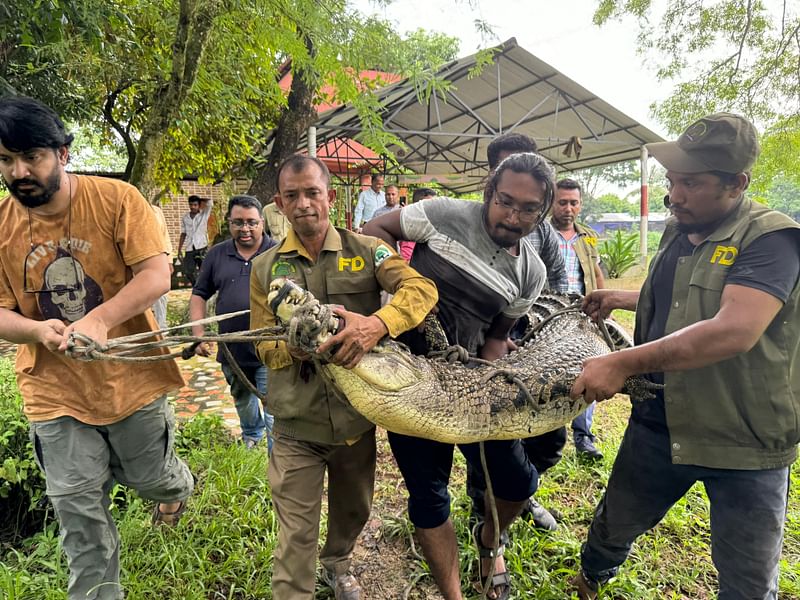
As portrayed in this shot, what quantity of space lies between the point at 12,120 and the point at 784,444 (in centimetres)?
265

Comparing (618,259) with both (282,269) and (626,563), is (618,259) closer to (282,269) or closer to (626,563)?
(626,563)

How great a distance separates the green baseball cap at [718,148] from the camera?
1.50m

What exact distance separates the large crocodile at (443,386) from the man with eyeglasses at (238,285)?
6.12 feet

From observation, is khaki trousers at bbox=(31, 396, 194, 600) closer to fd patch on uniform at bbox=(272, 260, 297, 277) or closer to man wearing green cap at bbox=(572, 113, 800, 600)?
fd patch on uniform at bbox=(272, 260, 297, 277)

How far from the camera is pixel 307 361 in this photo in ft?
5.65

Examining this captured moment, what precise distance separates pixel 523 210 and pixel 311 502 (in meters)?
1.31

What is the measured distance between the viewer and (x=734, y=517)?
1560 millimetres

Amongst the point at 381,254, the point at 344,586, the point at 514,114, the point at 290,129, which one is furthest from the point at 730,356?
the point at 514,114

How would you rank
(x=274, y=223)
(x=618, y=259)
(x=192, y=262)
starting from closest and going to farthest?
(x=274, y=223) → (x=192, y=262) → (x=618, y=259)

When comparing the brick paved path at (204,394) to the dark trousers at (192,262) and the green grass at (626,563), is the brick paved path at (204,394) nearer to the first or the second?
Answer: the green grass at (626,563)

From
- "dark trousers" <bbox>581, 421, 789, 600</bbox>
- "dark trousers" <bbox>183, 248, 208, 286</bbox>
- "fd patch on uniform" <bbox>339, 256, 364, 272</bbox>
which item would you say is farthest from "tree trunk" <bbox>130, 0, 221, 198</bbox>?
"dark trousers" <bbox>183, 248, 208, 286</bbox>

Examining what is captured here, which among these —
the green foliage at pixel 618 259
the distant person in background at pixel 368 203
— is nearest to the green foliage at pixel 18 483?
the distant person in background at pixel 368 203

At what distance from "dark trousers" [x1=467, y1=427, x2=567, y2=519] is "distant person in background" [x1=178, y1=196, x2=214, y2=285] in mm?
7119

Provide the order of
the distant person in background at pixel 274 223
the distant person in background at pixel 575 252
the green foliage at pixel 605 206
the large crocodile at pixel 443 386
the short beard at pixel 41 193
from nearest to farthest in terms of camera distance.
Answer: the large crocodile at pixel 443 386
the short beard at pixel 41 193
the distant person in background at pixel 575 252
the distant person in background at pixel 274 223
the green foliage at pixel 605 206
